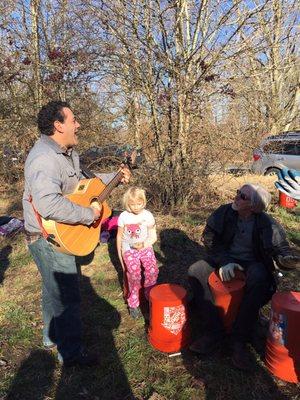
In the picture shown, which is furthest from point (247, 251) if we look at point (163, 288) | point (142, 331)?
point (142, 331)

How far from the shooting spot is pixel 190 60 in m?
5.95

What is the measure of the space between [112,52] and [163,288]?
14.0ft

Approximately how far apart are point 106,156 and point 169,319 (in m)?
4.09

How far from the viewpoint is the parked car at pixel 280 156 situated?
10.5m

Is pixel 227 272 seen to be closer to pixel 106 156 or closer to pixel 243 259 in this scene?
pixel 243 259

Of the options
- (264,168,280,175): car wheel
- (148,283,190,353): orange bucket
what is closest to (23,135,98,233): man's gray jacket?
(148,283,190,353): orange bucket

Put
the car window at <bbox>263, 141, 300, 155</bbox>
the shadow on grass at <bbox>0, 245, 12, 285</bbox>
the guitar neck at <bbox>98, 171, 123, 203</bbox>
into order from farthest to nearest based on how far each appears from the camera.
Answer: the car window at <bbox>263, 141, 300, 155</bbox>, the shadow on grass at <bbox>0, 245, 12, 285</bbox>, the guitar neck at <bbox>98, 171, 123, 203</bbox>

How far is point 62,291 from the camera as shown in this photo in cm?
307

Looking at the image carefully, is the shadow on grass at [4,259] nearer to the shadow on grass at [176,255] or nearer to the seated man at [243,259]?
the shadow on grass at [176,255]

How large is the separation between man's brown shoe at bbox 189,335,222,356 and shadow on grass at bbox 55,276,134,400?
611 mm

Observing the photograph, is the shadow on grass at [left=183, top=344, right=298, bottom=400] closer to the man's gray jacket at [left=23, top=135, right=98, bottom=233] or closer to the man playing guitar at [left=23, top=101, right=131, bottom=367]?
the man playing guitar at [left=23, top=101, right=131, bottom=367]

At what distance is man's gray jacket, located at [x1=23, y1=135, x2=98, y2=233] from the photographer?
2.71 m

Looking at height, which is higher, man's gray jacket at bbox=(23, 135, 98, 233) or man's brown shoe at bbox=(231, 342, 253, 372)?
man's gray jacket at bbox=(23, 135, 98, 233)

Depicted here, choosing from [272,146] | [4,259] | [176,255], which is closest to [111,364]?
[176,255]
